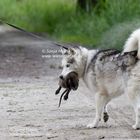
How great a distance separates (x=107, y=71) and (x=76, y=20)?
60.5 feet

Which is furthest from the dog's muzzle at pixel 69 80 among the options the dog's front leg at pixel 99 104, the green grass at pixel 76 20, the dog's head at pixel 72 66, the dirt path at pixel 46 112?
the green grass at pixel 76 20

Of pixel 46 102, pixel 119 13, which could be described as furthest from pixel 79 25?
pixel 46 102

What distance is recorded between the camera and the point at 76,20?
2764 centimetres

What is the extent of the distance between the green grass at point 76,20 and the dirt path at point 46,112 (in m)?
3.01

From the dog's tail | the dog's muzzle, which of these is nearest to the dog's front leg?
the dog's muzzle

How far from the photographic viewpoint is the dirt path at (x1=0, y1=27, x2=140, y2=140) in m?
Answer: 8.79

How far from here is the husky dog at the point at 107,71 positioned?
902 cm

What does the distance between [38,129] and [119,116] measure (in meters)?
1.57

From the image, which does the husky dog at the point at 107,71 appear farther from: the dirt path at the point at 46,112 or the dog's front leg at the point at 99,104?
the dirt path at the point at 46,112

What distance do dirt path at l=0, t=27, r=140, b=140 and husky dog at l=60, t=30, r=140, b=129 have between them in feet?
1.26

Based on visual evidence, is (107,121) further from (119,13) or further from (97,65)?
(119,13)

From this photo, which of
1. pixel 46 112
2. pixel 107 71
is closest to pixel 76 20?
pixel 46 112

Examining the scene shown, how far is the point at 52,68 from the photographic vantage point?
17906 mm

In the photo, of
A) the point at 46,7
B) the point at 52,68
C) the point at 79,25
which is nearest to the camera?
the point at 52,68
